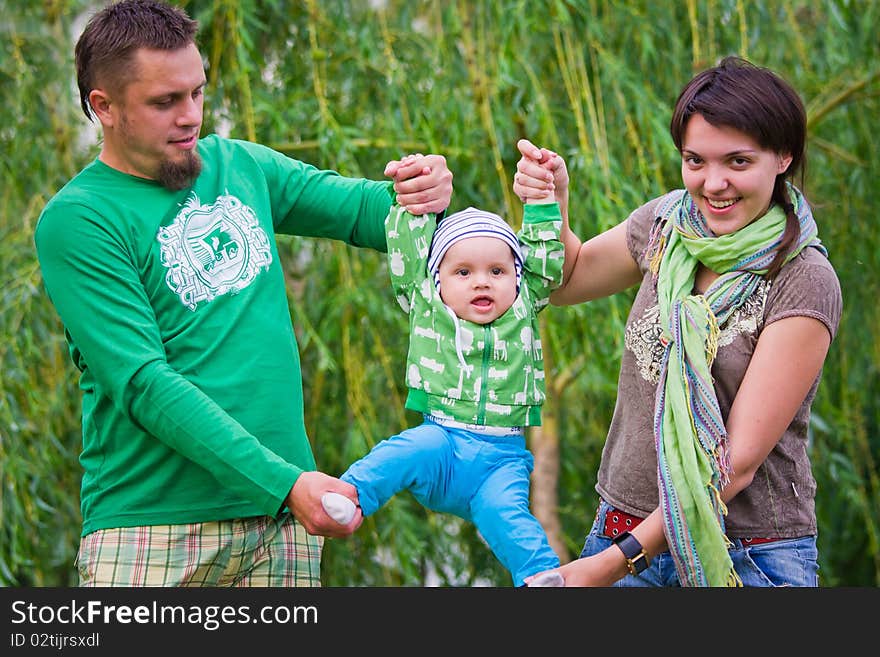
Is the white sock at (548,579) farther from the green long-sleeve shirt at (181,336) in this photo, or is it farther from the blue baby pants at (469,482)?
the green long-sleeve shirt at (181,336)

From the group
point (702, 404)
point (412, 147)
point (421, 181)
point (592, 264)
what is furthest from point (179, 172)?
point (412, 147)

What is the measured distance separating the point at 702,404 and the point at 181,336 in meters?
0.95

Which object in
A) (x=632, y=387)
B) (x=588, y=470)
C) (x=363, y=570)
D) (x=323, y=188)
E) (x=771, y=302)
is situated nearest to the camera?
(x=771, y=302)

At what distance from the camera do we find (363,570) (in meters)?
4.00

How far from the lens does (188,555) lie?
230 centimetres

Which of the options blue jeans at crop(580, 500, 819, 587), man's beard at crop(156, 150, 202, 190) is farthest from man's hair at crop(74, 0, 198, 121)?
blue jeans at crop(580, 500, 819, 587)

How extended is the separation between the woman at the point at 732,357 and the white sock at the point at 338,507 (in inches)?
15.2

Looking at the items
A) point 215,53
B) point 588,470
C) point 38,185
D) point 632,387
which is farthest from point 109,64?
point 588,470

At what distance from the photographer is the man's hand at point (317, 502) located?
6.97 ft

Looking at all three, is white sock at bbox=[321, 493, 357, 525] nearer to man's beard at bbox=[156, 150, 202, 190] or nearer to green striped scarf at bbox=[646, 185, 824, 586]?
green striped scarf at bbox=[646, 185, 824, 586]

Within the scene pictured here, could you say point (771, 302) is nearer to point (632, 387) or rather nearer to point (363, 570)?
point (632, 387)

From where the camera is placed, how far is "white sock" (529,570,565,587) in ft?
6.79

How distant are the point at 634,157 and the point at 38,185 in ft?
6.19

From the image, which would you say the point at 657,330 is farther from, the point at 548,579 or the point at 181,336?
the point at 181,336
